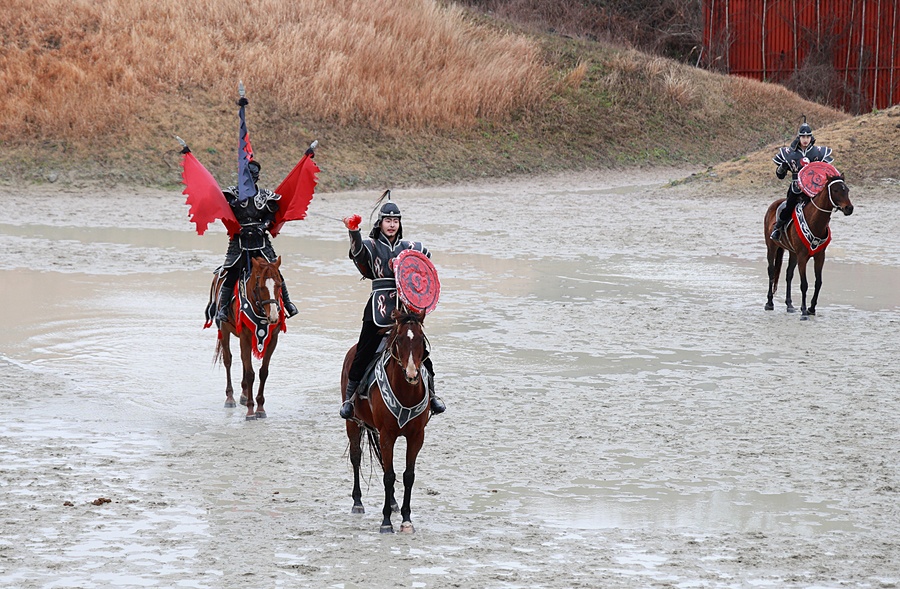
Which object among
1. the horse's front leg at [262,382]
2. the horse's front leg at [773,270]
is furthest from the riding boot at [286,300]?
the horse's front leg at [773,270]

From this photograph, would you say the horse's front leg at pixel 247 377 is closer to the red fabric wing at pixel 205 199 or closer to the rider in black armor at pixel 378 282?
the red fabric wing at pixel 205 199

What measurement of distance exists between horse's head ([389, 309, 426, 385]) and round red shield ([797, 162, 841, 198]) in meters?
9.66

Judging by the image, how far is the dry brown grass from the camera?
31172 mm

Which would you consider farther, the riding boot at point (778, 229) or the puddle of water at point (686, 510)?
the riding boot at point (778, 229)

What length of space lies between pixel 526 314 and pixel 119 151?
66.0 feet

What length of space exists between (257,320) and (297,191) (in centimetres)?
134

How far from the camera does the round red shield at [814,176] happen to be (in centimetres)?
1395

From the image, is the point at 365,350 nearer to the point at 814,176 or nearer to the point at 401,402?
the point at 401,402

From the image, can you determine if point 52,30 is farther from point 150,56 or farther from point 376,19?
point 376,19

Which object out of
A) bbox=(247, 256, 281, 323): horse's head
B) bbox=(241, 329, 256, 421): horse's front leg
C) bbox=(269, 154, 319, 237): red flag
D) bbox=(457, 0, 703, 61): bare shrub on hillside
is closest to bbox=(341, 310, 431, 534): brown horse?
bbox=(247, 256, 281, 323): horse's head

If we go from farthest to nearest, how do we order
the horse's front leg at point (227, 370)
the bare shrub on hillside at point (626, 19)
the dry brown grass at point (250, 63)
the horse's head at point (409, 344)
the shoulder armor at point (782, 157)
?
the bare shrub on hillside at point (626, 19) → the dry brown grass at point (250, 63) → the shoulder armor at point (782, 157) → the horse's front leg at point (227, 370) → the horse's head at point (409, 344)

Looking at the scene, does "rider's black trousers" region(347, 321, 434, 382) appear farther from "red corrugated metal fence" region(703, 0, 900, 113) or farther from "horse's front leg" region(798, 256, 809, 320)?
"red corrugated metal fence" region(703, 0, 900, 113)

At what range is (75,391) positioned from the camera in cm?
986

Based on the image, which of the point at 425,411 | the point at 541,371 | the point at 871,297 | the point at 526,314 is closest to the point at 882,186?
the point at 871,297
